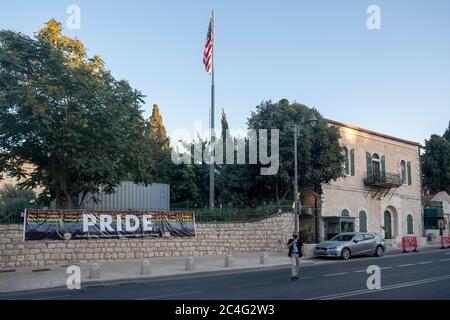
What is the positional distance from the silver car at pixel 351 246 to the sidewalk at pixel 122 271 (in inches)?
47.1

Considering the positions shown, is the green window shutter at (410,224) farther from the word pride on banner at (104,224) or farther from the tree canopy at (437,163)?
the word pride on banner at (104,224)

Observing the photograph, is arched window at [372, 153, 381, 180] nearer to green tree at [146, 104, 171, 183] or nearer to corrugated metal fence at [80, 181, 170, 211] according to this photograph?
green tree at [146, 104, 171, 183]

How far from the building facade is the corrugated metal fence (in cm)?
1146

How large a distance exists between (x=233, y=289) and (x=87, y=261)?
35.2 feet

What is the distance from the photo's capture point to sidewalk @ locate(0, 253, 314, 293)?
1577 centimetres

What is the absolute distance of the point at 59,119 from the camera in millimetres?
20672

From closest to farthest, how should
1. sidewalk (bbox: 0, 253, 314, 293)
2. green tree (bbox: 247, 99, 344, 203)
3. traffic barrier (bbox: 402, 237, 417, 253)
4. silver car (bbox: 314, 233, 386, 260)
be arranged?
sidewalk (bbox: 0, 253, 314, 293), silver car (bbox: 314, 233, 386, 260), green tree (bbox: 247, 99, 344, 203), traffic barrier (bbox: 402, 237, 417, 253)

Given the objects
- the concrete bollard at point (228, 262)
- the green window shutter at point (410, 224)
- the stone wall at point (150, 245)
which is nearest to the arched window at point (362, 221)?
the green window shutter at point (410, 224)

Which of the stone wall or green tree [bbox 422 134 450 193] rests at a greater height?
green tree [bbox 422 134 450 193]

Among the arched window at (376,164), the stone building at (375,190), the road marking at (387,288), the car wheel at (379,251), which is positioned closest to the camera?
the road marking at (387,288)

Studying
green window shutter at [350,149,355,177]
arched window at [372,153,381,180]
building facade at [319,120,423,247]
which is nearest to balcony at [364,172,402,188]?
building facade at [319,120,423,247]

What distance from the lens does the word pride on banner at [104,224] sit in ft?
67.3

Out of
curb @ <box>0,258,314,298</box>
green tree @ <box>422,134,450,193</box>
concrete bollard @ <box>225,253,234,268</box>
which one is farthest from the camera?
green tree @ <box>422,134,450,193</box>
